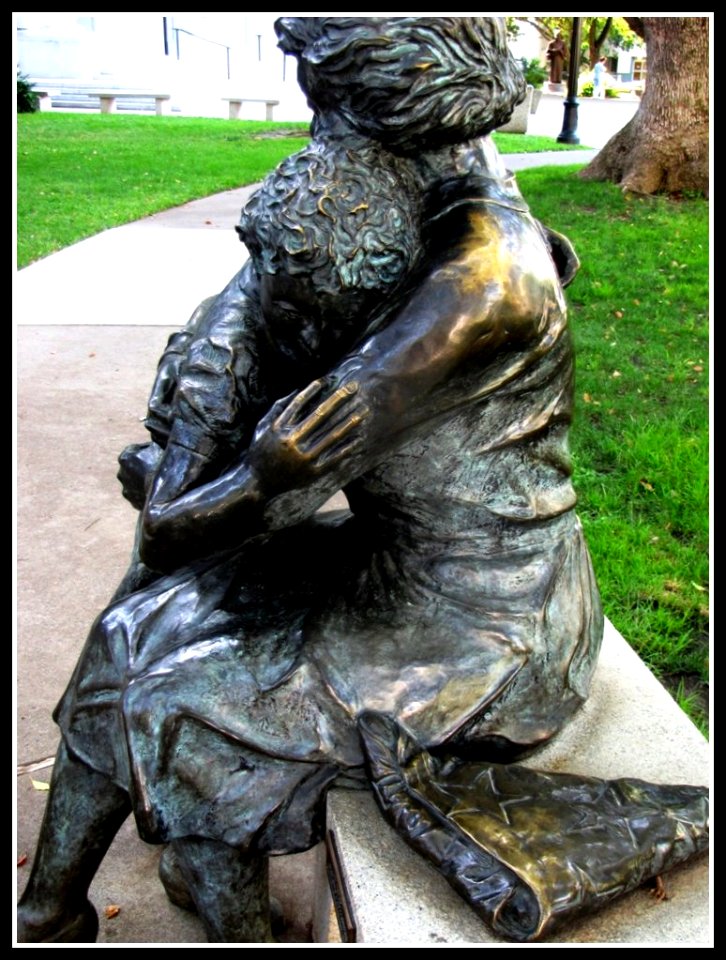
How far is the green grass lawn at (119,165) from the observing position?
434 inches

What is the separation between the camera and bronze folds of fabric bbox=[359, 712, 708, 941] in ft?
5.81

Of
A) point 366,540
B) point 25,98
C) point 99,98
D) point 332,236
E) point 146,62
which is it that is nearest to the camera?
point 332,236

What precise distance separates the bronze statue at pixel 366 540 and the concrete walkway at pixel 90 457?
395 mm

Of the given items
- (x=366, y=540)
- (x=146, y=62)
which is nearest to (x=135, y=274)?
(x=366, y=540)

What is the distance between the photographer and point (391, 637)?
2.05 metres

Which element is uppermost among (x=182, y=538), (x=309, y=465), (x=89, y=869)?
(x=309, y=465)

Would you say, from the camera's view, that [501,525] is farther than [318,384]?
Yes

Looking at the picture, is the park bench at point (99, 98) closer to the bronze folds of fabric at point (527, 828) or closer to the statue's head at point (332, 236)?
the statue's head at point (332, 236)

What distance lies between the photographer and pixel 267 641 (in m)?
2.06

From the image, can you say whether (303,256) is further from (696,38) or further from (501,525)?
(696,38)

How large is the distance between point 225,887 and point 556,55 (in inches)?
1559

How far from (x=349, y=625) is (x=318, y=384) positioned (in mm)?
533

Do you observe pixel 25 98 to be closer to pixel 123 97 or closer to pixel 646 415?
pixel 123 97
